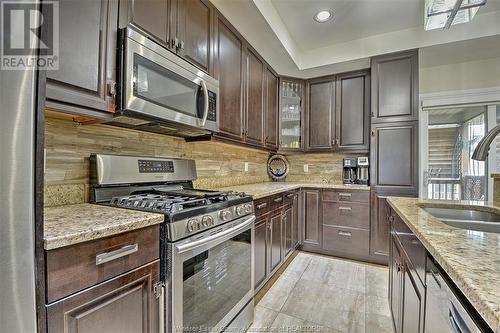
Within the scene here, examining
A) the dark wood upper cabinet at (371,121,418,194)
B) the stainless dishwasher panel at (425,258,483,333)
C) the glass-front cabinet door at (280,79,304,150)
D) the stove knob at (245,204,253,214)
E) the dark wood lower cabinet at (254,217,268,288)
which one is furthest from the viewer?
the glass-front cabinet door at (280,79,304,150)

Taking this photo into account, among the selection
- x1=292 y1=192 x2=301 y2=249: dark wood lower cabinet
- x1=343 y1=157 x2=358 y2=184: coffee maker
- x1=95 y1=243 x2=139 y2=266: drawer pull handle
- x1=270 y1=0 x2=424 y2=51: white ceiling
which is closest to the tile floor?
x1=292 y1=192 x2=301 y2=249: dark wood lower cabinet

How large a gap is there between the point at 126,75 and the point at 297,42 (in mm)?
2381

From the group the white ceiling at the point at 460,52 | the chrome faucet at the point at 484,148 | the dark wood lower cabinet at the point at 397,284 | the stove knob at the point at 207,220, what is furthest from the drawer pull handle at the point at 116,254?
the white ceiling at the point at 460,52

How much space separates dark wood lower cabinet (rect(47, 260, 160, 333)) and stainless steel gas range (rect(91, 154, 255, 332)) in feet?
0.21

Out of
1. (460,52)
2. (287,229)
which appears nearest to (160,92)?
(287,229)

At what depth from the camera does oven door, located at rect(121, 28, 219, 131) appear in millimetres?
1224

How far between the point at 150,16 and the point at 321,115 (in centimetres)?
252

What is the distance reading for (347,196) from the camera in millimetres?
2930

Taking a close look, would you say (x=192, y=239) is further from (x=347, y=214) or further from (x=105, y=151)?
(x=347, y=214)

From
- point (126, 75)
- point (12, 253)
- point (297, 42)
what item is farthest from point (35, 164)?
point (297, 42)

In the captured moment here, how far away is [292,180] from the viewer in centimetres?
377

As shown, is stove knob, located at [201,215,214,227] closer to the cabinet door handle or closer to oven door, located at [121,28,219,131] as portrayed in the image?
the cabinet door handle

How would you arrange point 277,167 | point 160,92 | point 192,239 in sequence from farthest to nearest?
point 277,167
point 160,92
point 192,239

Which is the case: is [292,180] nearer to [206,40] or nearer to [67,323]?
[206,40]
